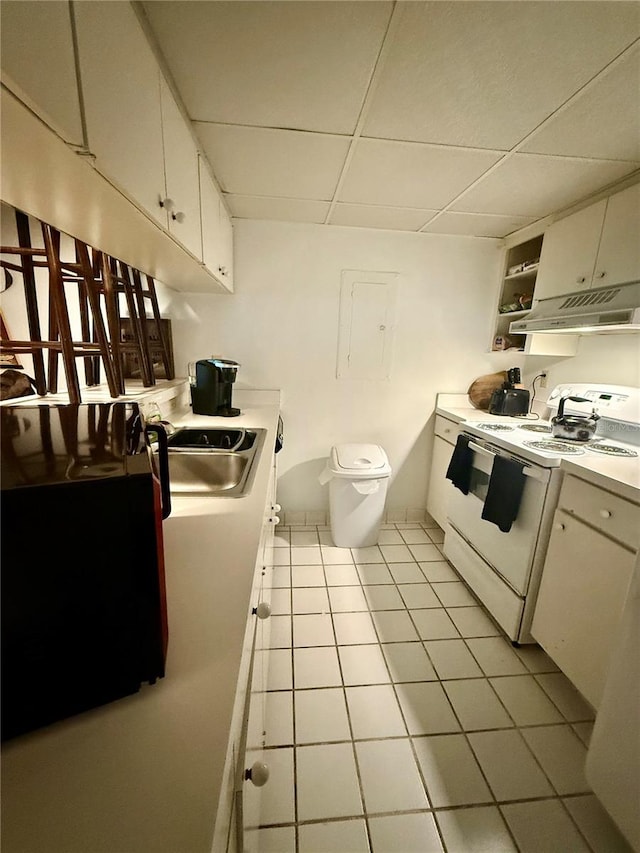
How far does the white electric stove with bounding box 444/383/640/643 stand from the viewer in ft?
4.75

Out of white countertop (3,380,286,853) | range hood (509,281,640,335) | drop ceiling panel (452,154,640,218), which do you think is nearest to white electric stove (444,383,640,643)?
range hood (509,281,640,335)

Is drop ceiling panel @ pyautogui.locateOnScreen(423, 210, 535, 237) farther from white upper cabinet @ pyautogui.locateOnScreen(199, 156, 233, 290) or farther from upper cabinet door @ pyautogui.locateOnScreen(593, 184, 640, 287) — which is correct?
white upper cabinet @ pyautogui.locateOnScreen(199, 156, 233, 290)

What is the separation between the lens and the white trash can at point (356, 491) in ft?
7.37

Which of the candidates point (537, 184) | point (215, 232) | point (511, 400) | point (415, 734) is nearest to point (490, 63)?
point (537, 184)

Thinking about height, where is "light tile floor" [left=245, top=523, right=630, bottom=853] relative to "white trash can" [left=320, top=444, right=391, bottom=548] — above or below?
below

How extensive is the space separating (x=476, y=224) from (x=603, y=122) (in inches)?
38.5

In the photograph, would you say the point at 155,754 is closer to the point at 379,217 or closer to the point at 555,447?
the point at 555,447

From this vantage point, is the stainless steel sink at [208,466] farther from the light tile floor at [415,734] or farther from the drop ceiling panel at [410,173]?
the drop ceiling panel at [410,173]

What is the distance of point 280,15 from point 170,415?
5.50ft

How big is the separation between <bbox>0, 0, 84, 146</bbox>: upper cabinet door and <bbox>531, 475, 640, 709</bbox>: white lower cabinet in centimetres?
182

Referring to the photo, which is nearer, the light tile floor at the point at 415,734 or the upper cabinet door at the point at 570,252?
the light tile floor at the point at 415,734

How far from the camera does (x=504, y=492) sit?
1.56 meters

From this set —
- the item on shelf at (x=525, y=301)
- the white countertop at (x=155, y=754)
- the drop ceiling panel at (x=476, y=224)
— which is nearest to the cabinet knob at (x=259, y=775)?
the white countertop at (x=155, y=754)

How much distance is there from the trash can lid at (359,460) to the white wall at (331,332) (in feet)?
0.67
